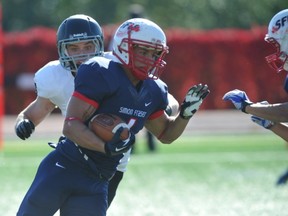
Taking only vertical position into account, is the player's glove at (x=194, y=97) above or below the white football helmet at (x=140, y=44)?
below

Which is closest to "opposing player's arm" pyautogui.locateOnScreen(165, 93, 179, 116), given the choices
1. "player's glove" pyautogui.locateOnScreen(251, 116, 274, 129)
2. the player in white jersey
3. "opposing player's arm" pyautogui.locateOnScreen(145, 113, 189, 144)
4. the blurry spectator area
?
the player in white jersey

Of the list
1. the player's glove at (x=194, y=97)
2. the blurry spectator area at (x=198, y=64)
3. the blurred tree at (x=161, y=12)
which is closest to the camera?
the player's glove at (x=194, y=97)

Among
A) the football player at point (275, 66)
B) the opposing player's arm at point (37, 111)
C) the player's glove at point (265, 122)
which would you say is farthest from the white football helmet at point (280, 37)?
the opposing player's arm at point (37, 111)

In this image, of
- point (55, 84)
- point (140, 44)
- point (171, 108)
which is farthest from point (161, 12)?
point (140, 44)

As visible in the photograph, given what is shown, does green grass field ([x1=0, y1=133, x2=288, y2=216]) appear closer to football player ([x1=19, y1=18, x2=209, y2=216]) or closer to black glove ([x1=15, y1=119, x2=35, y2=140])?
black glove ([x1=15, y1=119, x2=35, y2=140])

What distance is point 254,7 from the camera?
30359mm

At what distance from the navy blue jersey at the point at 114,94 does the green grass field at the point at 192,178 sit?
85.5 inches

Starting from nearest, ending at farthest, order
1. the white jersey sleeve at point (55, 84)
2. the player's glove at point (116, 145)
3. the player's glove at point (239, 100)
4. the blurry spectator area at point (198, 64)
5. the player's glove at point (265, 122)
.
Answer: the player's glove at point (116, 145), the white jersey sleeve at point (55, 84), the player's glove at point (239, 100), the player's glove at point (265, 122), the blurry spectator area at point (198, 64)

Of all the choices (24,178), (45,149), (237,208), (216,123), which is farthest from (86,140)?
(216,123)

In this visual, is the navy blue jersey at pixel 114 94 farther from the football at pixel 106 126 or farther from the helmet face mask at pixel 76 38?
the helmet face mask at pixel 76 38

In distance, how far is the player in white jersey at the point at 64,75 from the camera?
488 cm

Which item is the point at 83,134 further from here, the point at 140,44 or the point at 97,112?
the point at 140,44

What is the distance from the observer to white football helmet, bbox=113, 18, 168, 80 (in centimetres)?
438

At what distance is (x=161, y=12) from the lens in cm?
2994
